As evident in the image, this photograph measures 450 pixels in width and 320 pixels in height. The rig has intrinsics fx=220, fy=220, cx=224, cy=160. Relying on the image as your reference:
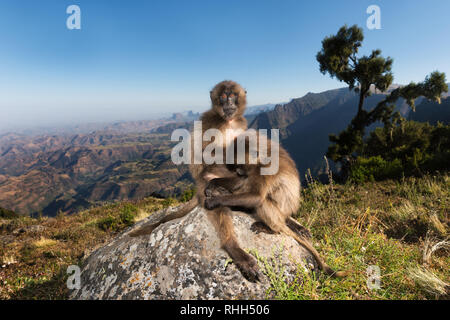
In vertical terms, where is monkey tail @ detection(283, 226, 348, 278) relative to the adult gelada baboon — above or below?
below

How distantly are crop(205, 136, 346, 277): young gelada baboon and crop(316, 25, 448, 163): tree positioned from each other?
68.9ft

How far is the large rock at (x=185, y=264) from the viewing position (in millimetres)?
3018

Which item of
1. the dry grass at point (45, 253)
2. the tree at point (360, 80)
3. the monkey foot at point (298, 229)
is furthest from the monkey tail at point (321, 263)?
the tree at point (360, 80)

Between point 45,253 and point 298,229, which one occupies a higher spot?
point 298,229

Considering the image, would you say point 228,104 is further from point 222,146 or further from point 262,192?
point 262,192

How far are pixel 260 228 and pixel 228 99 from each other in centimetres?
276

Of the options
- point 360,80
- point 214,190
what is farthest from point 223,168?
point 360,80

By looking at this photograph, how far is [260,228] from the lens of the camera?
3.91 metres

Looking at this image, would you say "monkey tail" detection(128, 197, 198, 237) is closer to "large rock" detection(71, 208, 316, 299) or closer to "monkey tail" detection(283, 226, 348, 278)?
"large rock" detection(71, 208, 316, 299)

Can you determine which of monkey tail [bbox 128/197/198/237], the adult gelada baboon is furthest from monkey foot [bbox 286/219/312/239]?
monkey tail [bbox 128/197/198/237]

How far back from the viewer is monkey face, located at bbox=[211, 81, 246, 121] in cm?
475

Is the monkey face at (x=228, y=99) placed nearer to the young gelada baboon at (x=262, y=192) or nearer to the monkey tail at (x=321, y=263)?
the young gelada baboon at (x=262, y=192)
